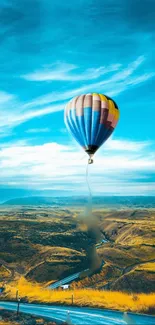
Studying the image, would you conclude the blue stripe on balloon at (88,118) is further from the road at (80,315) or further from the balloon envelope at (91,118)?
the road at (80,315)

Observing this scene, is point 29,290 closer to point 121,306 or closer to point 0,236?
point 121,306

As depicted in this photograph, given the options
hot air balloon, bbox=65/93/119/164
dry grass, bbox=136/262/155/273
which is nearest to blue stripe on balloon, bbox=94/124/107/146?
hot air balloon, bbox=65/93/119/164

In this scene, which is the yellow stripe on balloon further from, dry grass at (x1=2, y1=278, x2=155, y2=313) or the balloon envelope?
dry grass at (x1=2, y1=278, x2=155, y2=313)

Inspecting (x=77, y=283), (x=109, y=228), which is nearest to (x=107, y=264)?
(x=77, y=283)

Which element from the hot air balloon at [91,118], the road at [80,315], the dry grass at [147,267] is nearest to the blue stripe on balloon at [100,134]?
the hot air balloon at [91,118]

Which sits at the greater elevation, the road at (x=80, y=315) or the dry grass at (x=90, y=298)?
the dry grass at (x=90, y=298)

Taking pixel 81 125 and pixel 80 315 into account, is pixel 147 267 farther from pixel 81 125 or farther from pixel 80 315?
pixel 81 125

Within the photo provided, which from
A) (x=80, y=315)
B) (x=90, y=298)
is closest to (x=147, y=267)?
(x=90, y=298)
